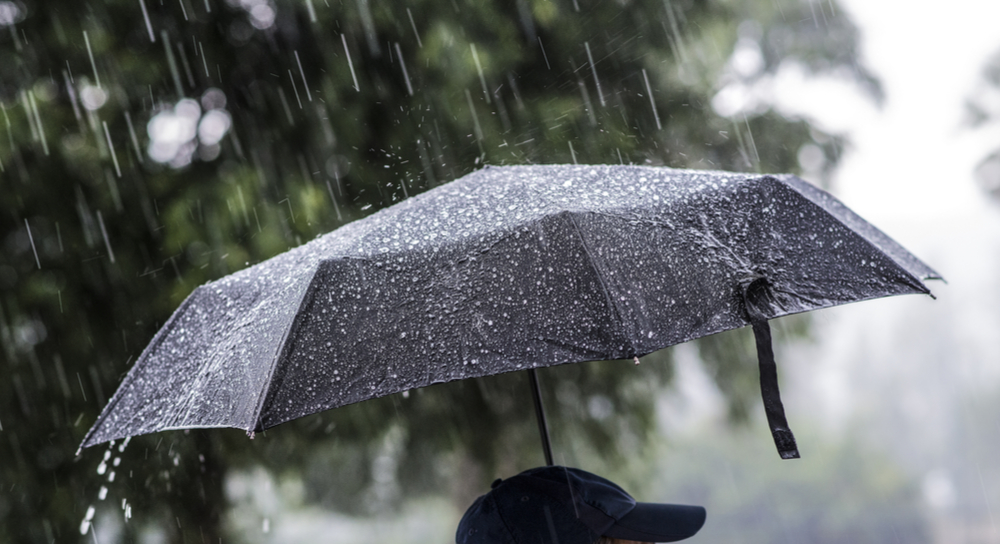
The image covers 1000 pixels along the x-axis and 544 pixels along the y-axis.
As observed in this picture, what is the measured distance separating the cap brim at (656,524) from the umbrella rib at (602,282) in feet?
2.29

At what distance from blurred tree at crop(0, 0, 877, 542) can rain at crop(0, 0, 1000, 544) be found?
0.06 ft

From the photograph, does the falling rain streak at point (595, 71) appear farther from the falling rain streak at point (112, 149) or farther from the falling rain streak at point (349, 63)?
the falling rain streak at point (112, 149)

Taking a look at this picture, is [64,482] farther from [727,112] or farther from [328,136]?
[727,112]

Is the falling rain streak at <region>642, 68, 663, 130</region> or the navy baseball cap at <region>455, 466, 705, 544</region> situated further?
the falling rain streak at <region>642, 68, 663, 130</region>

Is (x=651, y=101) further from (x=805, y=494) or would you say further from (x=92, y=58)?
(x=805, y=494)

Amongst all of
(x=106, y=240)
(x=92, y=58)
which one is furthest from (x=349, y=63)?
(x=106, y=240)

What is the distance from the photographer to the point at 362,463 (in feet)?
18.9

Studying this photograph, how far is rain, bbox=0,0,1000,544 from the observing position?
1.57 meters

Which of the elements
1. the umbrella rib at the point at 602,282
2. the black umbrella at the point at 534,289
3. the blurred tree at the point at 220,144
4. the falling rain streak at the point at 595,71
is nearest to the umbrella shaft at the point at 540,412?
the black umbrella at the point at 534,289

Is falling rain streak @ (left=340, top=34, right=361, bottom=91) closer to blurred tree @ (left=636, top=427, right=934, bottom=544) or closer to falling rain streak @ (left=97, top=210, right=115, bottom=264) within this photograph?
falling rain streak @ (left=97, top=210, right=115, bottom=264)

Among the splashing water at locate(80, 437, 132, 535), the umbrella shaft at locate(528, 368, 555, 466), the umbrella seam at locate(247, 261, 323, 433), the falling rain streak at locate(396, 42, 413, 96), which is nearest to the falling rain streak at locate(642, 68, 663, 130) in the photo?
the falling rain streak at locate(396, 42, 413, 96)

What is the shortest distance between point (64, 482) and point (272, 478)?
1.20 meters

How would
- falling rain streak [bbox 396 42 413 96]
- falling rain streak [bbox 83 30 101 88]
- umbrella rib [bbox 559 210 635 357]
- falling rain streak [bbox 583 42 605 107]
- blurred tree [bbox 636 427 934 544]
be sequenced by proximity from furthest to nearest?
blurred tree [bbox 636 427 934 544]
falling rain streak [bbox 583 42 605 107]
falling rain streak [bbox 396 42 413 96]
falling rain streak [bbox 83 30 101 88]
umbrella rib [bbox 559 210 635 357]

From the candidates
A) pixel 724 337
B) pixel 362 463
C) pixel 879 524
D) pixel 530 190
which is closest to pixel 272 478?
pixel 362 463
